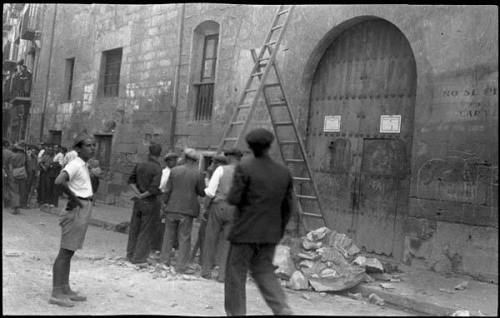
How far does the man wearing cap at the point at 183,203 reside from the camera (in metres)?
6.82

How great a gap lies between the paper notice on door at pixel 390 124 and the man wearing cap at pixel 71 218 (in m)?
4.53

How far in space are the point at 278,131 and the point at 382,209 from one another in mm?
2445

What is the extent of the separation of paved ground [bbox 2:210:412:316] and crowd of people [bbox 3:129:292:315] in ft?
0.90

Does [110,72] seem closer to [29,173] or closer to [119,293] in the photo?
[29,173]

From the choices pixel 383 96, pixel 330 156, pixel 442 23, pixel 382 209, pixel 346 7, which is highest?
pixel 346 7

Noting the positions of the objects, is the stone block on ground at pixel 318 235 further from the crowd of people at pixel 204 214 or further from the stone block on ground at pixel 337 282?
the crowd of people at pixel 204 214

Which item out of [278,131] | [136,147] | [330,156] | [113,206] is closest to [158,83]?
[136,147]

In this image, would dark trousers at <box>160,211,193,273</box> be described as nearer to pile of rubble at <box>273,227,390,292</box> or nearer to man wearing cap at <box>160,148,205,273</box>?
man wearing cap at <box>160,148,205,273</box>

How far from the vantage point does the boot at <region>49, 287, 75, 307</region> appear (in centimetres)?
505

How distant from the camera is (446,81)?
23.0 feet

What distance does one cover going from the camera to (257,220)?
4191 millimetres

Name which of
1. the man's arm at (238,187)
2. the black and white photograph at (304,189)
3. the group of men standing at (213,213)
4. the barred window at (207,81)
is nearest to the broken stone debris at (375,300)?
the black and white photograph at (304,189)

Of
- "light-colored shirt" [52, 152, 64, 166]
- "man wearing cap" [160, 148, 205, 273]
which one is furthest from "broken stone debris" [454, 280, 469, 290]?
"light-colored shirt" [52, 152, 64, 166]

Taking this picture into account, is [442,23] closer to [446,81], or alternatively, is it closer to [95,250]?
[446,81]
